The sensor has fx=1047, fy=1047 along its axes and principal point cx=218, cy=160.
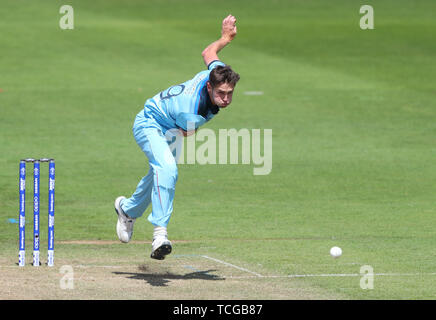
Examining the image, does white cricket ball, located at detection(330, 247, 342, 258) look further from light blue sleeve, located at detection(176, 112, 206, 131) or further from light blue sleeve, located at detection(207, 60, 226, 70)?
light blue sleeve, located at detection(207, 60, 226, 70)

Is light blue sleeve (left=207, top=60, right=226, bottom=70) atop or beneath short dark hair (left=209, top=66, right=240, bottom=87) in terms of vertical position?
atop

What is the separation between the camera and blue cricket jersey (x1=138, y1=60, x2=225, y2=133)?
9609 millimetres

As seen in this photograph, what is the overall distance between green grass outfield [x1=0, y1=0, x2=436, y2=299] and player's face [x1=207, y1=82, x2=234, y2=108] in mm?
1681

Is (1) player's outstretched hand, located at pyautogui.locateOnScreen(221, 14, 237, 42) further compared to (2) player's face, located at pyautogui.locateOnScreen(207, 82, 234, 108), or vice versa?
(1) player's outstretched hand, located at pyautogui.locateOnScreen(221, 14, 237, 42)

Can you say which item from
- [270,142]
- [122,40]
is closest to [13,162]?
[270,142]

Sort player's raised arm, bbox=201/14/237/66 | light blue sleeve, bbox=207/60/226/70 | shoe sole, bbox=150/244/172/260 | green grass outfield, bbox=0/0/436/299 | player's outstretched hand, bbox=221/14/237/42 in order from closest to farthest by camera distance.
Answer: shoe sole, bbox=150/244/172/260 → light blue sleeve, bbox=207/60/226/70 → player's raised arm, bbox=201/14/237/66 → player's outstretched hand, bbox=221/14/237/42 → green grass outfield, bbox=0/0/436/299

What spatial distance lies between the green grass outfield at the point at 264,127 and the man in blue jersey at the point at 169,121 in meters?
0.88

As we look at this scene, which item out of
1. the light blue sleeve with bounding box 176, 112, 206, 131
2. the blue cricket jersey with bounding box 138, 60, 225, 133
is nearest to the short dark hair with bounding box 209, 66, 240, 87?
the blue cricket jersey with bounding box 138, 60, 225, 133

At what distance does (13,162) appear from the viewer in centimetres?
1752

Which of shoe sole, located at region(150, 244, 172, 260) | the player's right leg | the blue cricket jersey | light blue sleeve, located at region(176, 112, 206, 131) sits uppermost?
the blue cricket jersey

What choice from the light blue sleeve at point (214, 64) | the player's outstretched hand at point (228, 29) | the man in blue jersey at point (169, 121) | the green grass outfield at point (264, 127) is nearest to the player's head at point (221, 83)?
the man in blue jersey at point (169, 121)

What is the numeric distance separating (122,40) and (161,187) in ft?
73.6

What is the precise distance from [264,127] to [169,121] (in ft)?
37.0

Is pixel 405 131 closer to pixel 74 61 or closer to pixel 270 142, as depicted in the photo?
pixel 270 142
